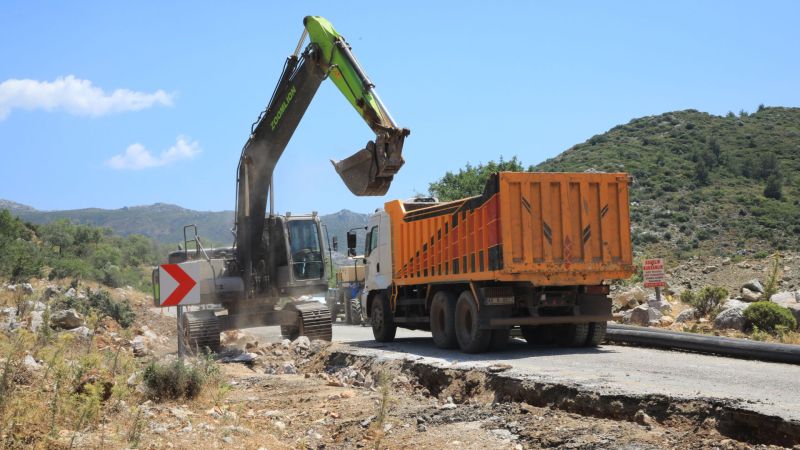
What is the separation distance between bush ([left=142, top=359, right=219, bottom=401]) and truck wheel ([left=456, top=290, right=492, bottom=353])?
5069 mm

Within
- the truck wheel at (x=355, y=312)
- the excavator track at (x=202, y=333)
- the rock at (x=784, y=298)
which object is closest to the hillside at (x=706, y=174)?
the rock at (x=784, y=298)

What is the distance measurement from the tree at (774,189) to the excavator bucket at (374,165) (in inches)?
1790

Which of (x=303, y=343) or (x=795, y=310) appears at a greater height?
Answer: (x=795, y=310)

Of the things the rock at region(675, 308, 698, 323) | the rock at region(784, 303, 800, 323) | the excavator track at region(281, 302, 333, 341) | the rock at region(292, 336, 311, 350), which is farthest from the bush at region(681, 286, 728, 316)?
the rock at region(292, 336, 311, 350)

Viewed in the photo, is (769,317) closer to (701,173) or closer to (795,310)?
(795,310)

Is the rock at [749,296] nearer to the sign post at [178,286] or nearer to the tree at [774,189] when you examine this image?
the sign post at [178,286]

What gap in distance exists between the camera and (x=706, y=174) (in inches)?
2250

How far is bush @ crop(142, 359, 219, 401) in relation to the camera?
9.27 meters

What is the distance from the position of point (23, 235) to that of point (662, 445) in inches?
1950

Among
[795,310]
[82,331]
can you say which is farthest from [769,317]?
[82,331]

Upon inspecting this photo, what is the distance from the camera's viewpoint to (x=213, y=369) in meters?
10.0

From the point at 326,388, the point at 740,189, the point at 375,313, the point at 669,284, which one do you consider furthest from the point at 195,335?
the point at 740,189

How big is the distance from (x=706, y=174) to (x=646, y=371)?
5085 centimetres

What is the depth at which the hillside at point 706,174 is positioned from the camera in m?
47.5
